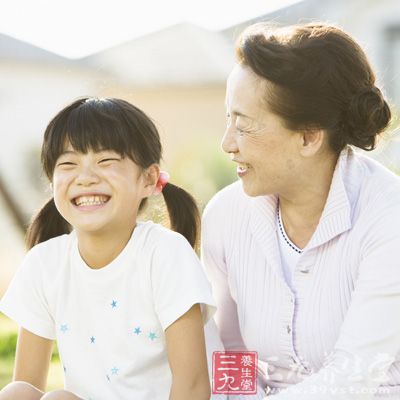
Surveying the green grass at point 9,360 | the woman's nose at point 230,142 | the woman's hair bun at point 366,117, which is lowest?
the green grass at point 9,360

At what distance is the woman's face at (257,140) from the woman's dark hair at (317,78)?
29 mm

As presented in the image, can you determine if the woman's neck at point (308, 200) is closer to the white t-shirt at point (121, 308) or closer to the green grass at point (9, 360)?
the white t-shirt at point (121, 308)

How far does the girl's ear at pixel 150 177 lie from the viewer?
2498 mm

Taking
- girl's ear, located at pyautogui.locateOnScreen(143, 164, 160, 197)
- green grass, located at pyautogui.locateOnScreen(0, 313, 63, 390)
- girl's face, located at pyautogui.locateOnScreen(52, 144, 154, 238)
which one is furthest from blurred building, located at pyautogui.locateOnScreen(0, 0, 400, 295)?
girl's face, located at pyautogui.locateOnScreen(52, 144, 154, 238)

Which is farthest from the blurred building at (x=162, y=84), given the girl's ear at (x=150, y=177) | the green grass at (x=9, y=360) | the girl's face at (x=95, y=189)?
the girl's face at (x=95, y=189)

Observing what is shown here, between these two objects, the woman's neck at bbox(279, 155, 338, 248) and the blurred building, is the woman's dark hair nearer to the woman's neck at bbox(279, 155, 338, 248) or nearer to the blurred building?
the woman's neck at bbox(279, 155, 338, 248)

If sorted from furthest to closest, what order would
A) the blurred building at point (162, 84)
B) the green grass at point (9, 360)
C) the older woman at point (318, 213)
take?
the blurred building at point (162, 84) < the green grass at point (9, 360) < the older woman at point (318, 213)

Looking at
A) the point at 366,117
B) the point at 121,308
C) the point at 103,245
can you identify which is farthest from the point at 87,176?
the point at 366,117

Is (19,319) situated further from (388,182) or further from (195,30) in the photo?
(195,30)

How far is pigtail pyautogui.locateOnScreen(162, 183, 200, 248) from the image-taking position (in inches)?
104

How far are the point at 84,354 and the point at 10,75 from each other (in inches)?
124

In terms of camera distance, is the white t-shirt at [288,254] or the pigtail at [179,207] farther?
the pigtail at [179,207]

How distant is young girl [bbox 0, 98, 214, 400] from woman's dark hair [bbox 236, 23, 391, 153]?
15.7 inches

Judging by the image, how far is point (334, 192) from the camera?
2404 millimetres
